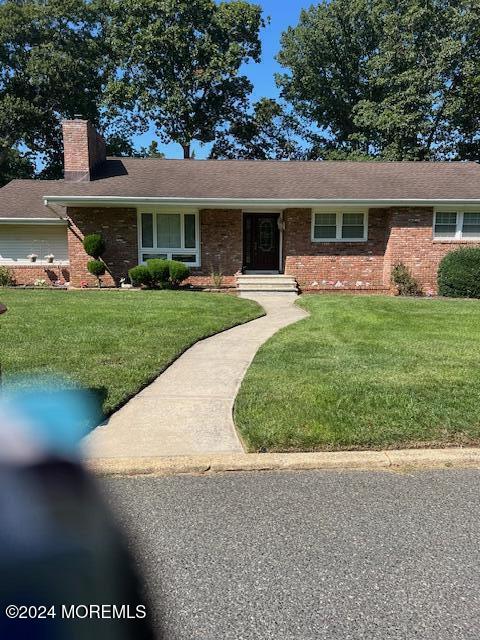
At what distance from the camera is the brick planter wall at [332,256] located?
667 inches

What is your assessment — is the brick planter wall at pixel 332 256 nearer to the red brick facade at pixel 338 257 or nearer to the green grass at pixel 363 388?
the red brick facade at pixel 338 257

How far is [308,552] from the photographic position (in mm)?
2750

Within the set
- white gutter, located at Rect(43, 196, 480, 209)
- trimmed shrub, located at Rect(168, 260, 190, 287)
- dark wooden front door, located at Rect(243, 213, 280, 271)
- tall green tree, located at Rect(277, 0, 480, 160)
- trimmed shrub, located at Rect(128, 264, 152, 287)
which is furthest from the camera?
tall green tree, located at Rect(277, 0, 480, 160)

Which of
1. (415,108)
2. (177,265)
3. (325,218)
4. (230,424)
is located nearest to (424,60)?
(415,108)

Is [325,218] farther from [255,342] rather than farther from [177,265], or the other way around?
[255,342]

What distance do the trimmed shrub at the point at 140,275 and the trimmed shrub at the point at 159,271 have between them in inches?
3.9

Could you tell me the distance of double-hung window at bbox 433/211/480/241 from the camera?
16.7m

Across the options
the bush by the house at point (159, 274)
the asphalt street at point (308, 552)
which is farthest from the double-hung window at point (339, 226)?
the asphalt street at point (308, 552)

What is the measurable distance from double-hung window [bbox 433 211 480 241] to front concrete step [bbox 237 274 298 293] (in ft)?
17.0

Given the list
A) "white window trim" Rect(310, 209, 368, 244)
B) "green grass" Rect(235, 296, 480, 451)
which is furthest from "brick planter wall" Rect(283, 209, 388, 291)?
"green grass" Rect(235, 296, 480, 451)

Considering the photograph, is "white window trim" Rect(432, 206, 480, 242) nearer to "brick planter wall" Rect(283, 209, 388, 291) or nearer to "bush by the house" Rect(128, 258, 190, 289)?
"brick planter wall" Rect(283, 209, 388, 291)

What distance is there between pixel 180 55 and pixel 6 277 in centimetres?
2226

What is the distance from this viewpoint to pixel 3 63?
33062mm

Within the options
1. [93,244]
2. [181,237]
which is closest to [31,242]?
[93,244]
